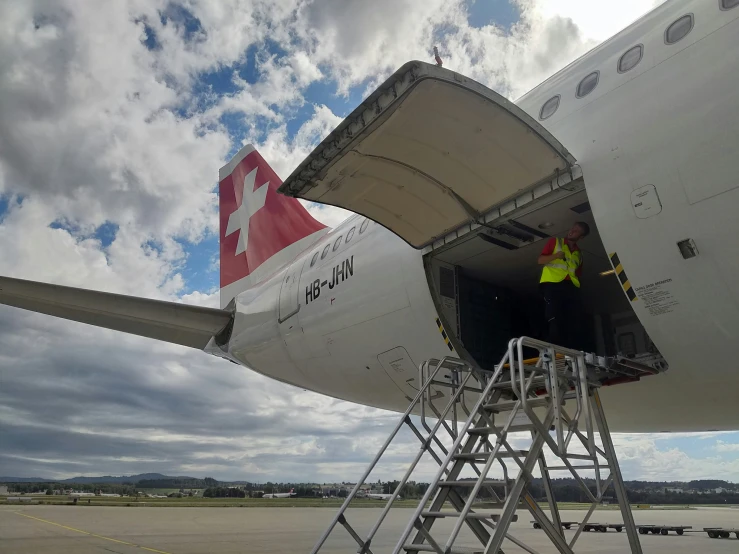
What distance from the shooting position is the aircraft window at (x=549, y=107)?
5477 mm

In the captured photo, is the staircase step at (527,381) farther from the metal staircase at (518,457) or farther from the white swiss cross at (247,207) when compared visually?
the white swiss cross at (247,207)

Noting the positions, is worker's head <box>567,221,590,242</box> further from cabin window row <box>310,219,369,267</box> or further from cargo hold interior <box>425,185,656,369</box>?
cabin window row <box>310,219,369,267</box>

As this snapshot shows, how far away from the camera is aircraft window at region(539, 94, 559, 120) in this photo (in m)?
5.48

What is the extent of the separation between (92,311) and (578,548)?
30.2ft

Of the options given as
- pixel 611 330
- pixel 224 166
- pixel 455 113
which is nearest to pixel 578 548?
pixel 611 330

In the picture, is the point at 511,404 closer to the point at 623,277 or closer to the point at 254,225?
the point at 623,277

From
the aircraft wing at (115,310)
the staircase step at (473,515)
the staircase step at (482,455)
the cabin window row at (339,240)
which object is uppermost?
the cabin window row at (339,240)

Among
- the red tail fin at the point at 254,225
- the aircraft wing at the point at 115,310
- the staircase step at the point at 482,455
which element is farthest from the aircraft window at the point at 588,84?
the red tail fin at the point at 254,225

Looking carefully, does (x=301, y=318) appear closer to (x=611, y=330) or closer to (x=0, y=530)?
(x=611, y=330)

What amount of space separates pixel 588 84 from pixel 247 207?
9.55 meters

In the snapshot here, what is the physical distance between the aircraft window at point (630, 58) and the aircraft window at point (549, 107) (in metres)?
0.67

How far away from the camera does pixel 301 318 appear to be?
28.6ft

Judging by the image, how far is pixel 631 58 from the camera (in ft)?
16.1

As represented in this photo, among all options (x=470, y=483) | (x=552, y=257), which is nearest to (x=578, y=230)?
(x=552, y=257)
